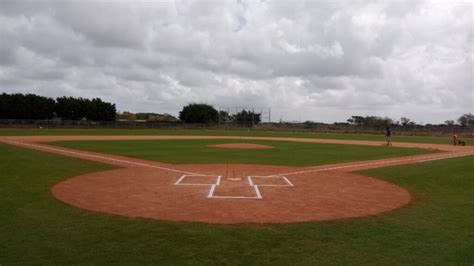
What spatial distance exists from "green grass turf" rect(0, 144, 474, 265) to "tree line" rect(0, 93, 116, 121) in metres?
92.0

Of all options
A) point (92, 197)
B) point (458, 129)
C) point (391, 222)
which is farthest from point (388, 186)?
point (458, 129)

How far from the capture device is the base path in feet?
27.6

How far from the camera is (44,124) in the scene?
69.2 meters

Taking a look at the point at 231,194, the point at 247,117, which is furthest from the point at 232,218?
the point at 247,117

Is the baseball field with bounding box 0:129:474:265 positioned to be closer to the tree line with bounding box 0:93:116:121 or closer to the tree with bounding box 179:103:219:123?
the tree line with bounding box 0:93:116:121

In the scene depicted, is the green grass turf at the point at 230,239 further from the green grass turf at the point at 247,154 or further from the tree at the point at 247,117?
the tree at the point at 247,117

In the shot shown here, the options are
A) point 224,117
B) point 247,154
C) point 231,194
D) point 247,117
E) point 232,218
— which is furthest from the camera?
point 224,117

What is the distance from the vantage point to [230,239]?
6.46m

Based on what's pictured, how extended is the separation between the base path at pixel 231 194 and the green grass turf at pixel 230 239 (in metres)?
0.63

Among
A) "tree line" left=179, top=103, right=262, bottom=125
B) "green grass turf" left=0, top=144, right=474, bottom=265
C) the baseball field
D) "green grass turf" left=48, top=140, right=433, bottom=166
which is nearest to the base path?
the baseball field

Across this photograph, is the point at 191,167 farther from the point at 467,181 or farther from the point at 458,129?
the point at 458,129

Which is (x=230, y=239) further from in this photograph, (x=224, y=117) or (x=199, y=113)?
(x=199, y=113)

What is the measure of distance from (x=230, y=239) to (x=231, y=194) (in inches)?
157

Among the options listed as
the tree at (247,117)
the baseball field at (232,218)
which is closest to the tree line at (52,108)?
the tree at (247,117)
